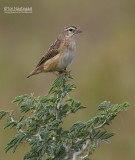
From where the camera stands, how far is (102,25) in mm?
13516

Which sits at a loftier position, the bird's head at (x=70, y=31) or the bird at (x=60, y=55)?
the bird's head at (x=70, y=31)

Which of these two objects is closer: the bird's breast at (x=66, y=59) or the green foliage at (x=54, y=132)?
the green foliage at (x=54, y=132)

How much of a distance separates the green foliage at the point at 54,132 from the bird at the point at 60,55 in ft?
8.28

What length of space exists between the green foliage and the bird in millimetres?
2523

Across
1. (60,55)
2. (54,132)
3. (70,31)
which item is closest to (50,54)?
(60,55)

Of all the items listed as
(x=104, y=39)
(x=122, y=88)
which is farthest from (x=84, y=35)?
(x=122, y=88)

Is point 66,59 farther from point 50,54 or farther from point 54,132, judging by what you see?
point 54,132

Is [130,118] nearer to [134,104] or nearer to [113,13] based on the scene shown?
[134,104]

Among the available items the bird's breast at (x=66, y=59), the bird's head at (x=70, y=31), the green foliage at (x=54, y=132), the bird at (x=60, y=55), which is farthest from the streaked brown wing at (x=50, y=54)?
the green foliage at (x=54, y=132)

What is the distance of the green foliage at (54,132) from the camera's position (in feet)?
13.1

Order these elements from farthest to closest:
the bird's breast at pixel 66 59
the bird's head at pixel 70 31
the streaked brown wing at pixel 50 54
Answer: the bird's head at pixel 70 31
the streaked brown wing at pixel 50 54
the bird's breast at pixel 66 59

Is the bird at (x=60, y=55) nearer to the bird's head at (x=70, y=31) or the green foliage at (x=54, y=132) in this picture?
the bird's head at (x=70, y=31)

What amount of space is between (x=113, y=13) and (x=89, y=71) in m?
3.83

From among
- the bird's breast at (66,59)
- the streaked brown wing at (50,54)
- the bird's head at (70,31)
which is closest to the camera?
the bird's breast at (66,59)
